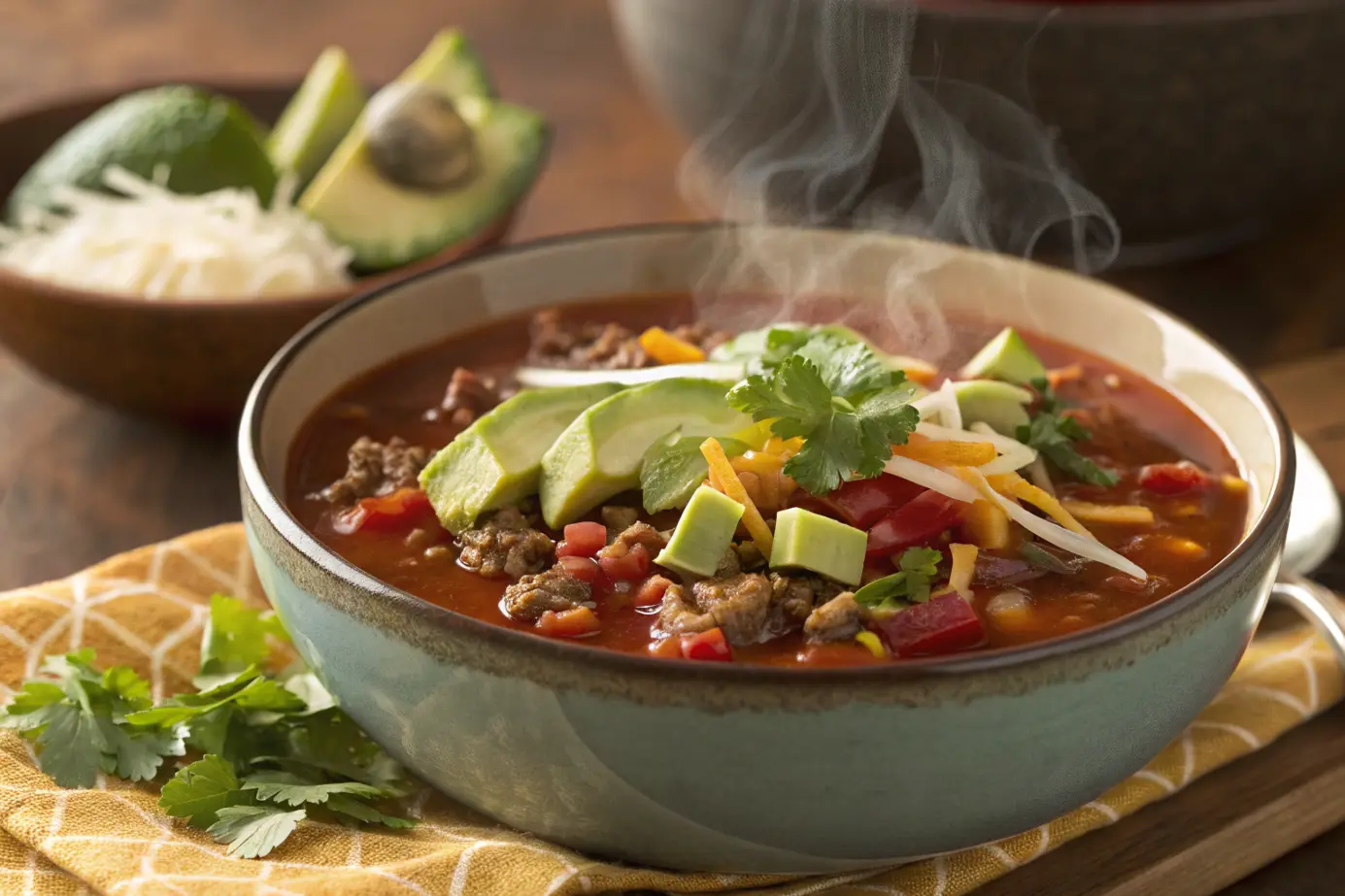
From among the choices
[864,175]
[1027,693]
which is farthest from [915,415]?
[864,175]

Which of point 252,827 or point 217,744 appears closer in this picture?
point 252,827

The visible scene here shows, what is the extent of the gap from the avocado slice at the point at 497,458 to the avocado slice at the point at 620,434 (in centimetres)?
4

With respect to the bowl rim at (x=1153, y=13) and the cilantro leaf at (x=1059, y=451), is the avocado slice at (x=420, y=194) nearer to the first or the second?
the bowl rim at (x=1153, y=13)

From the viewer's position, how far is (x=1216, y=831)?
2.38 m

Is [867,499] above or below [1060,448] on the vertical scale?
above

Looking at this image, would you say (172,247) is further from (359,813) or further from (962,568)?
(962,568)

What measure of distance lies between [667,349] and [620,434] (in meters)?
0.51

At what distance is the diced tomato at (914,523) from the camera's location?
7.54 ft

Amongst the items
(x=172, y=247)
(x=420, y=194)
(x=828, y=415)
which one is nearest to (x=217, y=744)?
(x=828, y=415)

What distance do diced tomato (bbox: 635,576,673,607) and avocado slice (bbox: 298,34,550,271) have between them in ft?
6.45

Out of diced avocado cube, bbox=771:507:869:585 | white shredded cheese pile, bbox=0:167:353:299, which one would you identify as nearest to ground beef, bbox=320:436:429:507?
diced avocado cube, bbox=771:507:869:585

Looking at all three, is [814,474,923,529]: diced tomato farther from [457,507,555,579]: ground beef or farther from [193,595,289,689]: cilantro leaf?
[193,595,289,689]: cilantro leaf

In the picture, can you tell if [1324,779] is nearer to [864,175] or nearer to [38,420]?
[864,175]

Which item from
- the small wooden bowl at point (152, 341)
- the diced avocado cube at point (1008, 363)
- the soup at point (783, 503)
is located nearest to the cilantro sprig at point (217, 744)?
the soup at point (783, 503)
